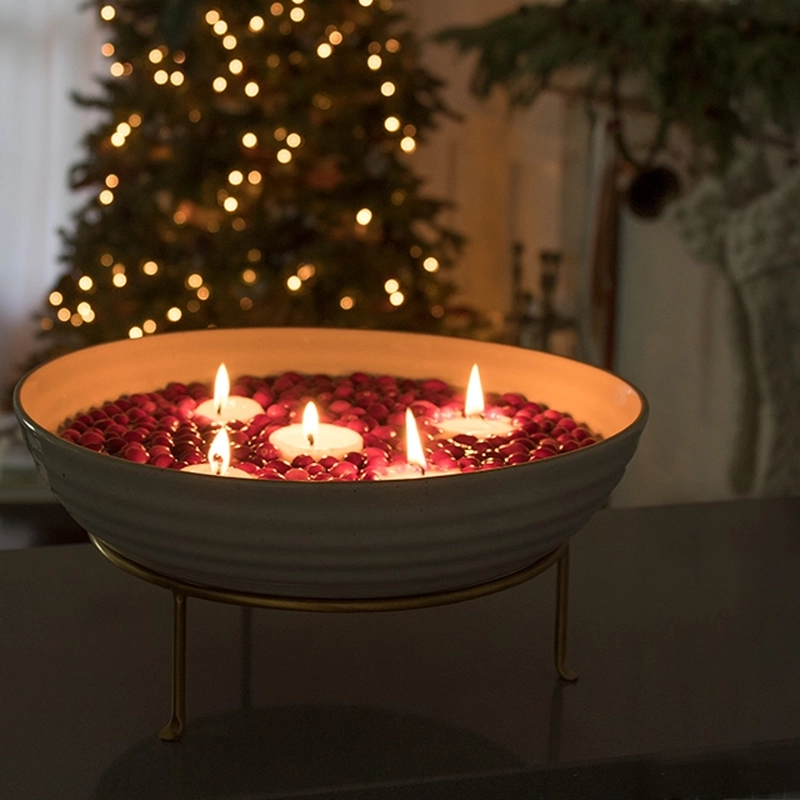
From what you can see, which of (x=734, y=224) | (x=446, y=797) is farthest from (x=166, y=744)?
(x=734, y=224)

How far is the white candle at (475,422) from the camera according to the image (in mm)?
719

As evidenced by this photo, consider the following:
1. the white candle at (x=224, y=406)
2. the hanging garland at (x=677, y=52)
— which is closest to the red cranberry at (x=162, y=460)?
the white candle at (x=224, y=406)

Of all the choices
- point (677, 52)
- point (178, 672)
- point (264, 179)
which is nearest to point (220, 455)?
point (178, 672)

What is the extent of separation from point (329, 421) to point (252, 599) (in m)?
0.23

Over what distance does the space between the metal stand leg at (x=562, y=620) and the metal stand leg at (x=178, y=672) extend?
218 mm

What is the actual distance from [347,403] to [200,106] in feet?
6.65

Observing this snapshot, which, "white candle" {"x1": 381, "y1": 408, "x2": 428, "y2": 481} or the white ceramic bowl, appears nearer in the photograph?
the white ceramic bowl

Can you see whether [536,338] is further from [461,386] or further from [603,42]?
[461,386]

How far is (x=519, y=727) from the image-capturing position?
63 cm

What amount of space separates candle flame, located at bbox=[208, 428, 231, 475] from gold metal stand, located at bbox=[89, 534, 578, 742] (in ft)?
0.21

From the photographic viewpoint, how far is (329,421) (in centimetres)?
75

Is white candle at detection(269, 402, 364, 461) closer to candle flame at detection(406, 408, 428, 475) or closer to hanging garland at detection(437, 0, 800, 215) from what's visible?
candle flame at detection(406, 408, 428, 475)

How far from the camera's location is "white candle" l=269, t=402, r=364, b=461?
66cm

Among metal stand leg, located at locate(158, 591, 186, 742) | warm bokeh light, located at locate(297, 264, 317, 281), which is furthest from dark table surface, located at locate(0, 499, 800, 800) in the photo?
warm bokeh light, located at locate(297, 264, 317, 281)
